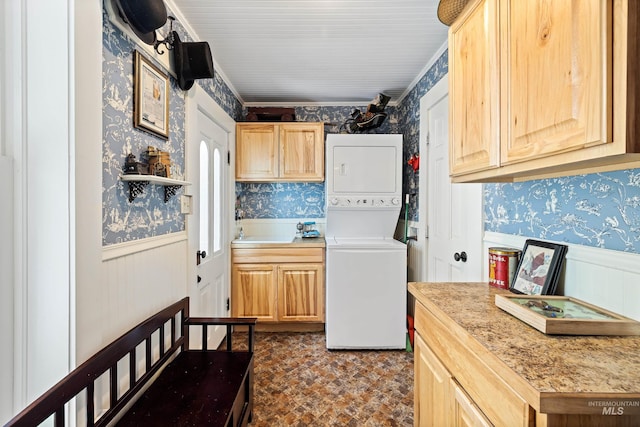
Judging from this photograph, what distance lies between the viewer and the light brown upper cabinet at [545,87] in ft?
2.27

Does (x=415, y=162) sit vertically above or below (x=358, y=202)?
above


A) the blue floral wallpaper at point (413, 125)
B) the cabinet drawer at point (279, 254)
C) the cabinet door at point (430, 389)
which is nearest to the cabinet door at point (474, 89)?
the cabinet door at point (430, 389)

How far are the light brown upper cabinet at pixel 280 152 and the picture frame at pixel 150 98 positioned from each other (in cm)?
146

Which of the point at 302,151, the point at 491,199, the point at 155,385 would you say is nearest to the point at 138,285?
the point at 155,385

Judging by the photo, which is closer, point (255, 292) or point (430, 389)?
point (430, 389)

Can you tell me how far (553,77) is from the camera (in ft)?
2.84

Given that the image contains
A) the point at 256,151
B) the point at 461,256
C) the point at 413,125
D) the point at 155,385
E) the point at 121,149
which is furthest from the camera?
the point at 256,151

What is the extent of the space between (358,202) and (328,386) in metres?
1.49

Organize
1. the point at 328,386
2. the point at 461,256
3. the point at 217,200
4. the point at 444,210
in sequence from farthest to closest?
1. the point at 217,200
2. the point at 444,210
3. the point at 328,386
4. the point at 461,256

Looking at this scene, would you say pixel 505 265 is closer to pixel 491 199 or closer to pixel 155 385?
pixel 491 199

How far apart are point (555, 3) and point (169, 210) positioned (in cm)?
180

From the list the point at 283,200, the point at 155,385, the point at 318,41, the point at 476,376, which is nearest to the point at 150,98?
the point at 318,41

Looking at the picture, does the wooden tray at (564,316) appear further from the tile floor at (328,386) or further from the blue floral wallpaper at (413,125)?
the blue floral wallpaper at (413,125)

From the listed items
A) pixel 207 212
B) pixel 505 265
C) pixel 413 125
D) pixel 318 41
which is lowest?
pixel 505 265
